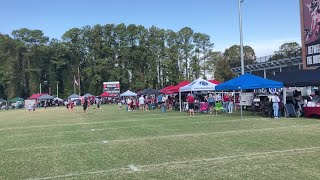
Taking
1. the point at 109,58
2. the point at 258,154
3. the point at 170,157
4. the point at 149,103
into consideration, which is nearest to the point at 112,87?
the point at 109,58

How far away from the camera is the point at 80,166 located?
880cm

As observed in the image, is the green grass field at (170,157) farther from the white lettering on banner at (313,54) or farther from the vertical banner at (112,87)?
the vertical banner at (112,87)

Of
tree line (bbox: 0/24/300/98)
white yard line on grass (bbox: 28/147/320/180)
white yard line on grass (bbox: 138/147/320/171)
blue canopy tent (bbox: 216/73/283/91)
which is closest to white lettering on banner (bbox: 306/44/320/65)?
blue canopy tent (bbox: 216/73/283/91)

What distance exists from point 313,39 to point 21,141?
3382 centimetres

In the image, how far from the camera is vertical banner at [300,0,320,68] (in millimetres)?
39594

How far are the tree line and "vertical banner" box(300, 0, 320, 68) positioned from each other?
1753 inches

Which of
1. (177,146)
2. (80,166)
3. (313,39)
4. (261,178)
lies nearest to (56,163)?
(80,166)

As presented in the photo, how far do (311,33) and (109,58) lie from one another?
56.7m

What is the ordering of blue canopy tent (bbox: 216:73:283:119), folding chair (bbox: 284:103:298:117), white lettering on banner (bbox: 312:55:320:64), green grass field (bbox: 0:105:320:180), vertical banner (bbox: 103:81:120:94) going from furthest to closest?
vertical banner (bbox: 103:81:120:94), white lettering on banner (bbox: 312:55:320:64), blue canopy tent (bbox: 216:73:283:119), folding chair (bbox: 284:103:298:117), green grass field (bbox: 0:105:320:180)

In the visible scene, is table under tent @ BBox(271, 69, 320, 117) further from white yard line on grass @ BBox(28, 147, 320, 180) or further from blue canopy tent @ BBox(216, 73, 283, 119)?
white yard line on grass @ BBox(28, 147, 320, 180)

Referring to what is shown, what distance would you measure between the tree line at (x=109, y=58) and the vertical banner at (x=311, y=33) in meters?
44.5

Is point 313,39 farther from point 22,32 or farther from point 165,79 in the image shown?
point 22,32

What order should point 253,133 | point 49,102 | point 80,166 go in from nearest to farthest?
1. point 80,166
2. point 253,133
3. point 49,102

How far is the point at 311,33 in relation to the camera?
134ft
